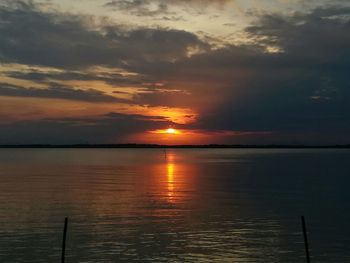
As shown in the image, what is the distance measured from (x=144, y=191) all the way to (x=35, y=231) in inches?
1481

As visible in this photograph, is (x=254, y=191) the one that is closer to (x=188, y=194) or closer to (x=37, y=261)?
(x=188, y=194)

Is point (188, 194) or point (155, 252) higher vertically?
point (188, 194)

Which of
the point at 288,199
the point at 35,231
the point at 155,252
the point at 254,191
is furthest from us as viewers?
the point at 254,191

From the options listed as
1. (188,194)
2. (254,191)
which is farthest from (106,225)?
(254,191)

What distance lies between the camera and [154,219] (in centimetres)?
4856

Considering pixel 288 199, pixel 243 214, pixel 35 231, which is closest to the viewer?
pixel 35 231

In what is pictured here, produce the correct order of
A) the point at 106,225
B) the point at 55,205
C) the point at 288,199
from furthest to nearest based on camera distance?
the point at 288,199, the point at 55,205, the point at 106,225

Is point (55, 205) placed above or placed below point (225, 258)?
above

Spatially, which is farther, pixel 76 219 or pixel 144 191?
pixel 144 191

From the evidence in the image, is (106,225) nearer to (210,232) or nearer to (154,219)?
(154,219)

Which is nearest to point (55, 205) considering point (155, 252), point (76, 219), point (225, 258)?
point (76, 219)

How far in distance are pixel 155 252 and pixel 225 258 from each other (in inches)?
210

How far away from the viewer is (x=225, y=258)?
1275 inches

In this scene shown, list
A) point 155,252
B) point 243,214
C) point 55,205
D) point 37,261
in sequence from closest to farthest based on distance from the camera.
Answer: point 37,261 → point 155,252 → point 243,214 → point 55,205
